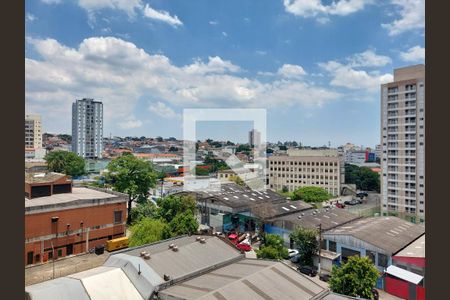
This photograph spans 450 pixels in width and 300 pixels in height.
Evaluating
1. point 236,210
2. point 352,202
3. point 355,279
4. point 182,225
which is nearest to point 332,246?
point 355,279

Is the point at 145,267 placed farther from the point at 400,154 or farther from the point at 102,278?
the point at 400,154

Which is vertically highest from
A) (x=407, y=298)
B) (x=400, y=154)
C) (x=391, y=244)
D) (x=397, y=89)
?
(x=397, y=89)

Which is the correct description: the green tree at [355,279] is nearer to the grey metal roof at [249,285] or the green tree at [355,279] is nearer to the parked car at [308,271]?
the grey metal roof at [249,285]

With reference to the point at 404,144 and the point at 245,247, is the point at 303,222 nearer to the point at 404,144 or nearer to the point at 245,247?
the point at 245,247

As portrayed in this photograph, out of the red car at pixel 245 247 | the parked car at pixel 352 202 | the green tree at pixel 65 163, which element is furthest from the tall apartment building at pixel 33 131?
the red car at pixel 245 247

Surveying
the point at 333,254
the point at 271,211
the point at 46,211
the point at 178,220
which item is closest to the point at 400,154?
the point at 271,211

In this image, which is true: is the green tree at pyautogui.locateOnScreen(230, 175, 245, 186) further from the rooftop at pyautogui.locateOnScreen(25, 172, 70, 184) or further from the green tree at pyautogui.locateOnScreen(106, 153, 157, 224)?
the rooftop at pyautogui.locateOnScreen(25, 172, 70, 184)
